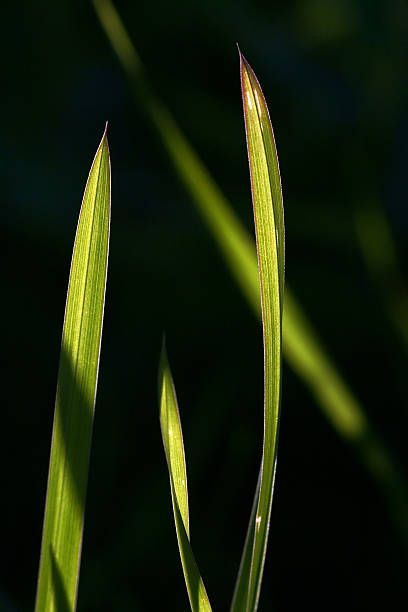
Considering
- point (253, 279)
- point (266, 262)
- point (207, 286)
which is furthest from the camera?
point (207, 286)

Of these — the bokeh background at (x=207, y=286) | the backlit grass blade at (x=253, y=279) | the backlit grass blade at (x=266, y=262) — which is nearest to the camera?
the backlit grass blade at (x=266, y=262)

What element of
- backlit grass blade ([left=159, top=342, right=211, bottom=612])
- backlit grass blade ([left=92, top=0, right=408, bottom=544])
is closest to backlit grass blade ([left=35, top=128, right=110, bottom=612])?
backlit grass blade ([left=159, top=342, right=211, bottom=612])

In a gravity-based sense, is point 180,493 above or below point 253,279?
below

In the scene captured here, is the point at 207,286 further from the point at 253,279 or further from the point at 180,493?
the point at 180,493

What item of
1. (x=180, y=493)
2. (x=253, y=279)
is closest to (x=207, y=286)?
(x=253, y=279)

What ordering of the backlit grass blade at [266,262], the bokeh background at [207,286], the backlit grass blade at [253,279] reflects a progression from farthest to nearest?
the bokeh background at [207,286] → the backlit grass blade at [253,279] → the backlit grass blade at [266,262]

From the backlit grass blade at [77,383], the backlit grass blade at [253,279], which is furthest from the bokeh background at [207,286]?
the backlit grass blade at [77,383]

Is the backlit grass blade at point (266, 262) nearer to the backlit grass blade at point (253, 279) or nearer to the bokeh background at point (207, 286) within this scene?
the backlit grass blade at point (253, 279)
